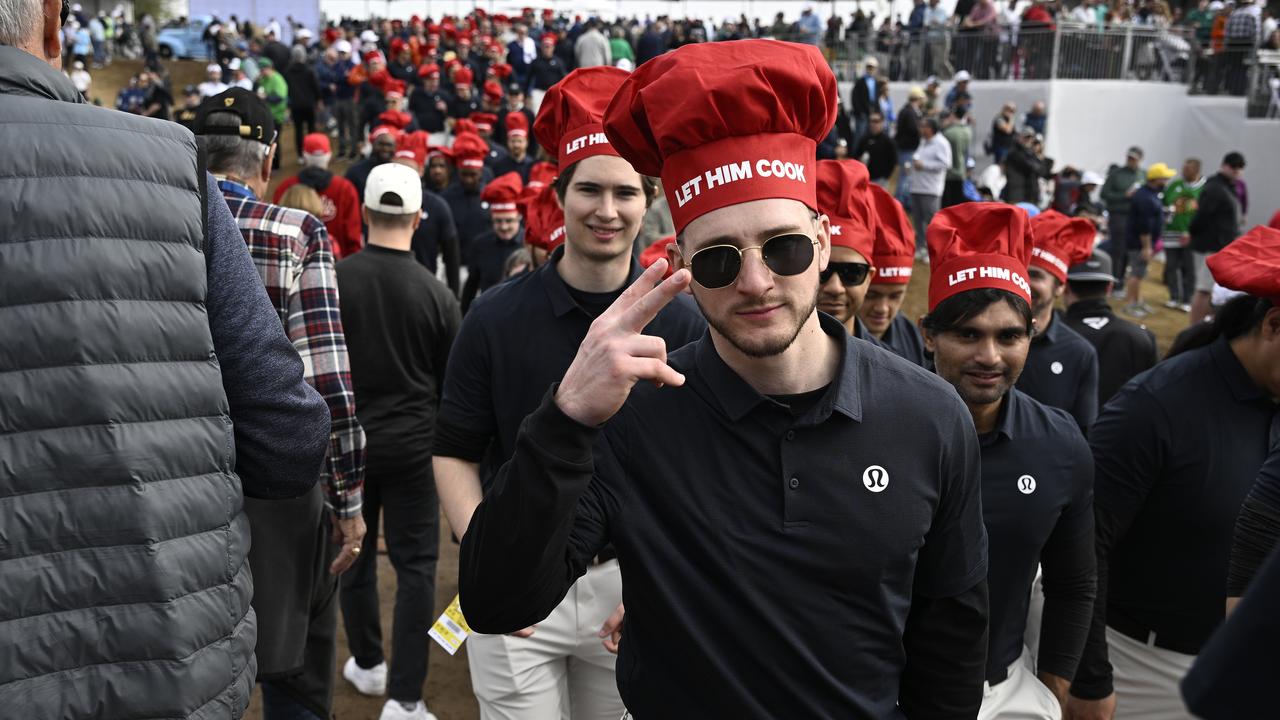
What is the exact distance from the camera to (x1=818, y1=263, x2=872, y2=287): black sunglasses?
4230 mm

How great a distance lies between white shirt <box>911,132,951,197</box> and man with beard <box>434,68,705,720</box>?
556 inches

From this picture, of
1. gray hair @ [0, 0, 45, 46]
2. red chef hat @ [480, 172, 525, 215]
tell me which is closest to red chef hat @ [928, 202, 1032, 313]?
gray hair @ [0, 0, 45, 46]

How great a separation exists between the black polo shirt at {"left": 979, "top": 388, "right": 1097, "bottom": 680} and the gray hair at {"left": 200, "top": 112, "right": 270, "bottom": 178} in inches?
106

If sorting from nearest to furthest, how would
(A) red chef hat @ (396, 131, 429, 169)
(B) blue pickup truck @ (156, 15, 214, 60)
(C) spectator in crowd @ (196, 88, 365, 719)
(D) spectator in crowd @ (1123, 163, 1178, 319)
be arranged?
(C) spectator in crowd @ (196, 88, 365, 719)
(A) red chef hat @ (396, 131, 429, 169)
(D) spectator in crowd @ (1123, 163, 1178, 319)
(B) blue pickup truck @ (156, 15, 214, 60)

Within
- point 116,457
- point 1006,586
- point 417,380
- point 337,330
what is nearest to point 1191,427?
point 1006,586

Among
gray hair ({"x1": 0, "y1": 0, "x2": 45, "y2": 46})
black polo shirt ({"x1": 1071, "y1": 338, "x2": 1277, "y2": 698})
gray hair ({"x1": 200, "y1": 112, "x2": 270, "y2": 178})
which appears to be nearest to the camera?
gray hair ({"x1": 0, "y1": 0, "x2": 45, "y2": 46})

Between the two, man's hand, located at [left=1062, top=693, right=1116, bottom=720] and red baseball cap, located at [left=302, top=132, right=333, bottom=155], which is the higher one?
red baseball cap, located at [left=302, top=132, right=333, bottom=155]

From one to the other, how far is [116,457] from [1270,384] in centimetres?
326

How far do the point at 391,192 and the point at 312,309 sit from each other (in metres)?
1.95

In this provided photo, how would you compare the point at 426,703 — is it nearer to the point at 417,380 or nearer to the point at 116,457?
the point at 417,380

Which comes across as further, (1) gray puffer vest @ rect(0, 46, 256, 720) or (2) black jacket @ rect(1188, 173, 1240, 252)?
(2) black jacket @ rect(1188, 173, 1240, 252)

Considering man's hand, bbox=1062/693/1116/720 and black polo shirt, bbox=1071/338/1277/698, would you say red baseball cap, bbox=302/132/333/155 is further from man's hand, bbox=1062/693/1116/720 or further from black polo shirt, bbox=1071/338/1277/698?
man's hand, bbox=1062/693/1116/720

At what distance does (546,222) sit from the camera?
5.95 meters

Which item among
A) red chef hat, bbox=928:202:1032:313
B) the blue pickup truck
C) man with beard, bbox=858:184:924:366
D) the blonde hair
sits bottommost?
the blue pickup truck
